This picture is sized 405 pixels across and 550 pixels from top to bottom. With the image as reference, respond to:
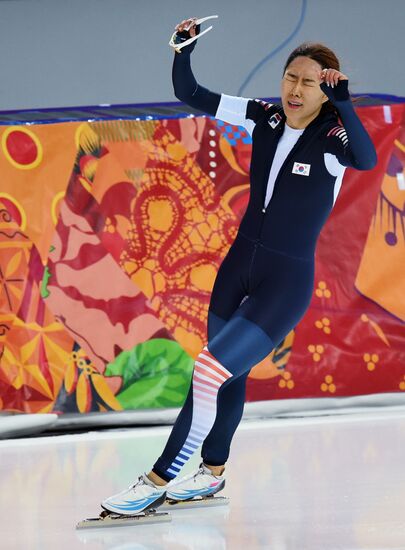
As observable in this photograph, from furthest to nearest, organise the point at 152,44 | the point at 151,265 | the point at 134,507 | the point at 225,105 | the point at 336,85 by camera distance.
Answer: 1. the point at 152,44
2. the point at 151,265
3. the point at 225,105
4. the point at 134,507
5. the point at 336,85

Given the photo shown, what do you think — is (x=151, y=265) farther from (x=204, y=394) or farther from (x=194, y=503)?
(x=204, y=394)

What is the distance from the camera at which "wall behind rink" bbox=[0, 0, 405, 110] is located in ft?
22.0

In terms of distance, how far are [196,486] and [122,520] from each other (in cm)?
37

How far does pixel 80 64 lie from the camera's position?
6.71 meters

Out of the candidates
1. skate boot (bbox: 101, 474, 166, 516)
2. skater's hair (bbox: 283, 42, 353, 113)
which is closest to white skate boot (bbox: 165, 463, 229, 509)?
skate boot (bbox: 101, 474, 166, 516)

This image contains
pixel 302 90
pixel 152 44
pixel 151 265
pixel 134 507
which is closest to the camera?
pixel 134 507

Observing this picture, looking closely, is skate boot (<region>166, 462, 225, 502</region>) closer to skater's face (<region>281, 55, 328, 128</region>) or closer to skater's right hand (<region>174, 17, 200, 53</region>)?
skater's face (<region>281, 55, 328, 128</region>)

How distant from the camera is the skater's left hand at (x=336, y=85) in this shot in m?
2.88

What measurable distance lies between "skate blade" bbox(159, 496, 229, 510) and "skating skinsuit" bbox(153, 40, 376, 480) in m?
0.14

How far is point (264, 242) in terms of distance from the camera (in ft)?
10.4

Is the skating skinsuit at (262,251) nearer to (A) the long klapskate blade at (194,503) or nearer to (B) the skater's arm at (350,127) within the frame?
(B) the skater's arm at (350,127)


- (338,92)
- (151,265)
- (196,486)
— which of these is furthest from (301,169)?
(151,265)

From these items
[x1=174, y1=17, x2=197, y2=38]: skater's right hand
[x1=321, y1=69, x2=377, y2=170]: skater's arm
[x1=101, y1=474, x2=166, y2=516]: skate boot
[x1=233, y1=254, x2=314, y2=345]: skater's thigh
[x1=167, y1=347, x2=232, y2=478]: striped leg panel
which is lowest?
[x1=101, y1=474, x2=166, y2=516]: skate boot

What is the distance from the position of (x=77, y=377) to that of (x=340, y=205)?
1589 mm
